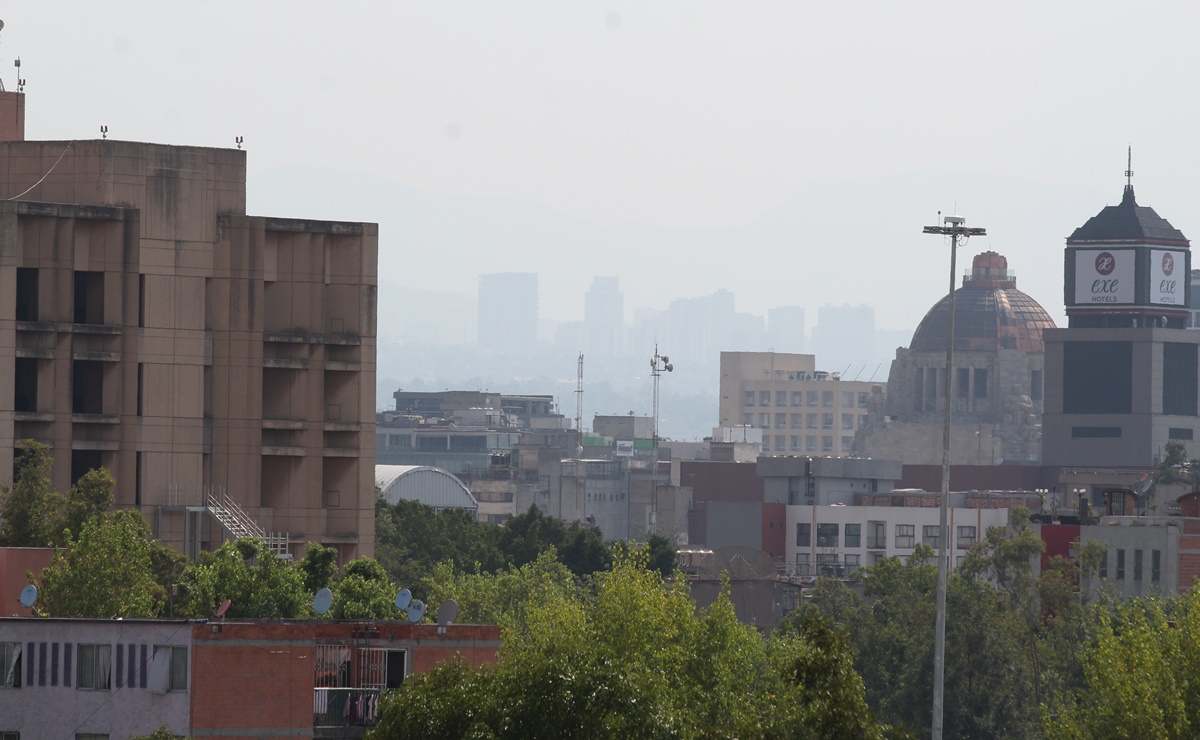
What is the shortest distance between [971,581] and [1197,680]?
5214 cm

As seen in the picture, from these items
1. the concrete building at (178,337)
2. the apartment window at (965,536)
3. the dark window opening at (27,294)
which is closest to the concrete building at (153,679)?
the concrete building at (178,337)

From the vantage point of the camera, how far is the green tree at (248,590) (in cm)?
7938

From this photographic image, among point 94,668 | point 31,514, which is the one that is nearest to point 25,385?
point 31,514

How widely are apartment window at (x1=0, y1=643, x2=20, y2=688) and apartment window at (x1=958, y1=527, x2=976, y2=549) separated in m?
142

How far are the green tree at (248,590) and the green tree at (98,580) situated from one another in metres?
1.81

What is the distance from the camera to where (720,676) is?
75188mm

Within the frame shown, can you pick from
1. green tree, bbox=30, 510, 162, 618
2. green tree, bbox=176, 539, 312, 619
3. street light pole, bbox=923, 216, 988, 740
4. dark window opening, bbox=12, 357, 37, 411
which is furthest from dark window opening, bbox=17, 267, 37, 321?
street light pole, bbox=923, 216, 988, 740

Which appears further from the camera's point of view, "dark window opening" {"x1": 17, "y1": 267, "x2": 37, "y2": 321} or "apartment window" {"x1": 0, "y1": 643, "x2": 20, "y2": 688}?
"dark window opening" {"x1": 17, "y1": 267, "x2": 37, "y2": 321}

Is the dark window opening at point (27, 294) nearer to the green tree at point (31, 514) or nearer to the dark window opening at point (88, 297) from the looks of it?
the dark window opening at point (88, 297)

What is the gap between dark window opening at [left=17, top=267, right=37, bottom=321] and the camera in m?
104

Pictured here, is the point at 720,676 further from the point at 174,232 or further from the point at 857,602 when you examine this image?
the point at 857,602

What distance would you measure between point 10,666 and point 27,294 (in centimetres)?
4557

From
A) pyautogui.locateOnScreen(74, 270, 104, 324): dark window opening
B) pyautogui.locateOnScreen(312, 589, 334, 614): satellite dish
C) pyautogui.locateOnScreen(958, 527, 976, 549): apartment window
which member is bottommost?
pyautogui.locateOnScreen(958, 527, 976, 549): apartment window

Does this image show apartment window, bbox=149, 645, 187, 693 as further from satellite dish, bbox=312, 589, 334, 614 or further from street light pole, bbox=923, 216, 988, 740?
street light pole, bbox=923, 216, 988, 740
